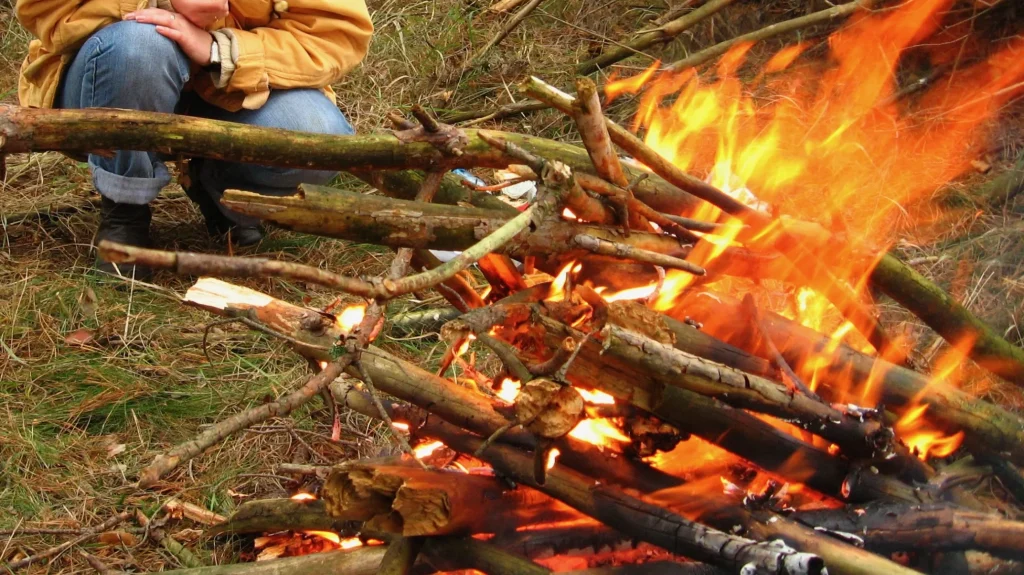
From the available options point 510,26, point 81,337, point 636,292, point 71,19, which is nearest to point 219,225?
point 81,337

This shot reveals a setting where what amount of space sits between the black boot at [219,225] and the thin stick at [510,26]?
1.73 m

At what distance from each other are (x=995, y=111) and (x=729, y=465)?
9.47ft

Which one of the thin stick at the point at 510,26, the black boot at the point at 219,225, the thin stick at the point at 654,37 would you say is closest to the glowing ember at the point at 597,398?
the black boot at the point at 219,225

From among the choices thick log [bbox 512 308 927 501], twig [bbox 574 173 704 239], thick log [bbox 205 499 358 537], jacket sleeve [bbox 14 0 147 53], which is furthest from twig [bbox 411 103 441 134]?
jacket sleeve [bbox 14 0 147 53]

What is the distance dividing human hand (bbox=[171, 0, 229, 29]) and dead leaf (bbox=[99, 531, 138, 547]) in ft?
5.62

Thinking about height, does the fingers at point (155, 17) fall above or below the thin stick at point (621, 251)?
below

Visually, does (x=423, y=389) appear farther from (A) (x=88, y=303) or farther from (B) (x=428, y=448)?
(A) (x=88, y=303)

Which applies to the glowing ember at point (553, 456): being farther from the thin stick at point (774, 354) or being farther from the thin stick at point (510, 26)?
the thin stick at point (510, 26)

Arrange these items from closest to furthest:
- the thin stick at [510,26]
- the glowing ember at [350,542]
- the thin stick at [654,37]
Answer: the glowing ember at [350,542], the thin stick at [654,37], the thin stick at [510,26]

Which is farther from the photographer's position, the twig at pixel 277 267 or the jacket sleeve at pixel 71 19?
the jacket sleeve at pixel 71 19

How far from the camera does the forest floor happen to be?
2.83m

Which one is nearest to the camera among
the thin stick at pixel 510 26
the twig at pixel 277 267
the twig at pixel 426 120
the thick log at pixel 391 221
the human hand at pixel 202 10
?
the twig at pixel 277 267

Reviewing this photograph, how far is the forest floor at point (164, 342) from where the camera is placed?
9.28 feet

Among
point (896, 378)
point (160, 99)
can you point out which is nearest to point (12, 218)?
point (160, 99)
